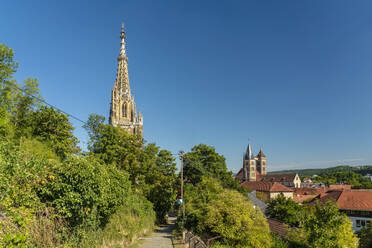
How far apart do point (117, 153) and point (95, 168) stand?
14915 mm

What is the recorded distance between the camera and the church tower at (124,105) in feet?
187

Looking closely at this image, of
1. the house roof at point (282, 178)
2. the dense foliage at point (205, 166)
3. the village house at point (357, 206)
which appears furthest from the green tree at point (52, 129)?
the house roof at point (282, 178)

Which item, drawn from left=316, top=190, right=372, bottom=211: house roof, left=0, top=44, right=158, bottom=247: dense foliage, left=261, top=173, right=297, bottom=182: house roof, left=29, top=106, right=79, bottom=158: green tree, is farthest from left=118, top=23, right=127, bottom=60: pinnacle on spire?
left=261, top=173, right=297, bottom=182: house roof

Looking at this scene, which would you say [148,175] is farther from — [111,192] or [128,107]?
[128,107]

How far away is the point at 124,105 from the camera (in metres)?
59.9

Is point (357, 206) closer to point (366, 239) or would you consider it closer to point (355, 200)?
point (355, 200)

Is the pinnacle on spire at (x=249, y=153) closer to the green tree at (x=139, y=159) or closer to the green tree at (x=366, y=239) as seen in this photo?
the green tree at (x=139, y=159)

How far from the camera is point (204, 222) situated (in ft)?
47.9

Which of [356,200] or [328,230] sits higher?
[328,230]

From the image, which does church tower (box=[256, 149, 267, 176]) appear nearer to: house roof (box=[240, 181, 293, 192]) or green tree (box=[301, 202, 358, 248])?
house roof (box=[240, 181, 293, 192])

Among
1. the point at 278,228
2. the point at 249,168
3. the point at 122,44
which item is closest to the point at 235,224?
the point at 278,228

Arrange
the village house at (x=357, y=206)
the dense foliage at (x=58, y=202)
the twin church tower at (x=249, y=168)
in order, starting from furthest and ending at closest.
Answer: the twin church tower at (x=249, y=168) < the village house at (x=357, y=206) < the dense foliage at (x=58, y=202)

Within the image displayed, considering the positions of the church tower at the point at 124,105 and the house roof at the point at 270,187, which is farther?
the house roof at the point at 270,187

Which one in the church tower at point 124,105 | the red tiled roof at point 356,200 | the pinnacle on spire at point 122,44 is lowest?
the red tiled roof at point 356,200
